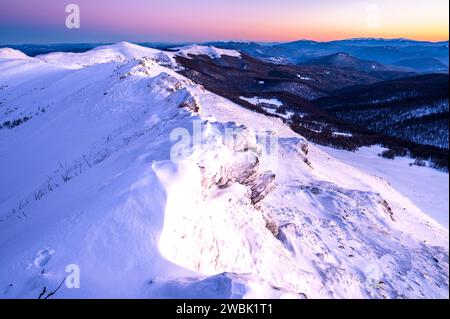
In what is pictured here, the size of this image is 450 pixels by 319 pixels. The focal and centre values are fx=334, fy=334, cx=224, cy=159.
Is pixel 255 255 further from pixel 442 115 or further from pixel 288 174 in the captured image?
pixel 442 115

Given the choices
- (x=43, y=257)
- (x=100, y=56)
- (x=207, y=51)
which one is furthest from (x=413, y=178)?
(x=207, y=51)

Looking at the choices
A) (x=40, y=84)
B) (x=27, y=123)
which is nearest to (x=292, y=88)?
(x=40, y=84)

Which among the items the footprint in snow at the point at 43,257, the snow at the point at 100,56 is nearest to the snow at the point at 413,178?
the footprint in snow at the point at 43,257

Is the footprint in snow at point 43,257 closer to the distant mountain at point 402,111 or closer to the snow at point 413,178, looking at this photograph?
the snow at point 413,178

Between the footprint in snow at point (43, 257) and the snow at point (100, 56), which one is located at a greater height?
the snow at point (100, 56)

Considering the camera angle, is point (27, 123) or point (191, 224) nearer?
point (191, 224)
